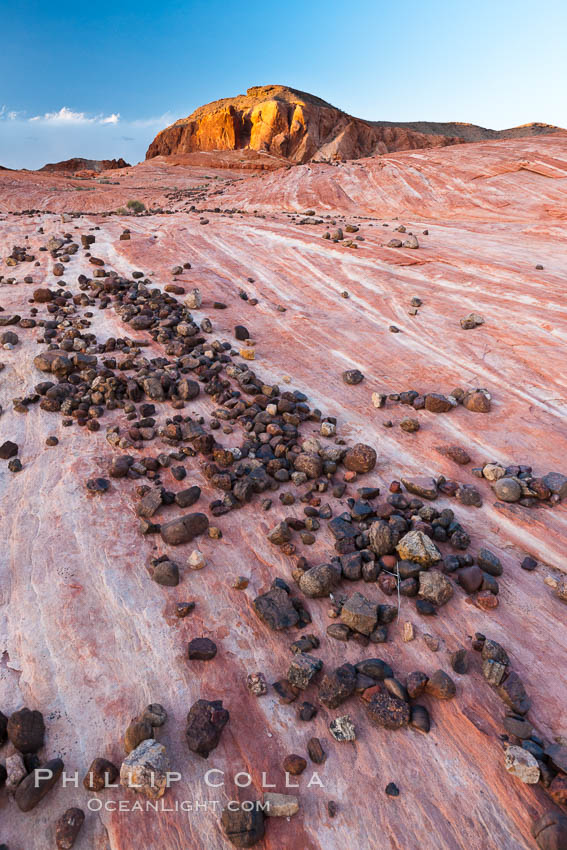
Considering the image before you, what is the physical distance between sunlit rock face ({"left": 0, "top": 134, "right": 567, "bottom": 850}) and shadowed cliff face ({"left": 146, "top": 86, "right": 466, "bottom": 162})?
48646 mm

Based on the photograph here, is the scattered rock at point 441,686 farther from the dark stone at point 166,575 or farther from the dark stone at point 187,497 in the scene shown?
the dark stone at point 187,497

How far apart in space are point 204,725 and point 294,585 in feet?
3.64

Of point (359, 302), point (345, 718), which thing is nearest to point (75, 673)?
point (345, 718)

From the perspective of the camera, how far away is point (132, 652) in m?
2.93

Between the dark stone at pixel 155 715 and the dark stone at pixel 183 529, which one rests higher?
the dark stone at pixel 183 529

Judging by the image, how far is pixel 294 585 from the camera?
3.35 m

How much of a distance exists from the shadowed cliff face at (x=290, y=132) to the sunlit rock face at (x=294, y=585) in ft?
160

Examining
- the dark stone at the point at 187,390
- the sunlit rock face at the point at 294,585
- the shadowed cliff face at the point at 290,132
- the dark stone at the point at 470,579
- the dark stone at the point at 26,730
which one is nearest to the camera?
the sunlit rock face at the point at 294,585

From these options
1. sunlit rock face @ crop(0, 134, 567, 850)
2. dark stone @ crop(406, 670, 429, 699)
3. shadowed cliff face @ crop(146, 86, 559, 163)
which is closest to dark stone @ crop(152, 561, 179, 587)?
sunlit rock face @ crop(0, 134, 567, 850)

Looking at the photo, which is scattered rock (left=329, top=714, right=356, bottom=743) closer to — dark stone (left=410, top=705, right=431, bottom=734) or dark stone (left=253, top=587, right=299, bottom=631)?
dark stone (left=410, top=705, right=431, bottom=734)

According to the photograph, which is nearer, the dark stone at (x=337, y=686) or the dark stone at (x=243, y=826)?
the dark stone at (x=243, y=826)

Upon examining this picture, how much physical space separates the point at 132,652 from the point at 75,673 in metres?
0.34

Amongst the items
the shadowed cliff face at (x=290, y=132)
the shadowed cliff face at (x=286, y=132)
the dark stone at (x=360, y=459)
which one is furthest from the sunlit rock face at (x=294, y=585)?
the shadowed cliff face at (x=290, y=132)

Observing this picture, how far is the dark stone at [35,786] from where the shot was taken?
2.21m
